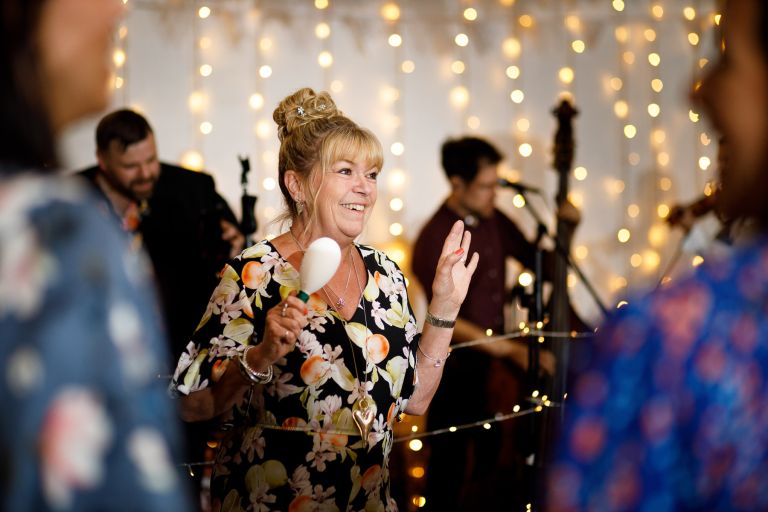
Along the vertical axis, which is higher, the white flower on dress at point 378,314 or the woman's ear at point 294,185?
the woman's ear at point 294,185

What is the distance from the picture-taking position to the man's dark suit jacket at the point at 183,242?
11.4ft

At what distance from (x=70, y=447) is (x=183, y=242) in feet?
9.38

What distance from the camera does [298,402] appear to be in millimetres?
2041

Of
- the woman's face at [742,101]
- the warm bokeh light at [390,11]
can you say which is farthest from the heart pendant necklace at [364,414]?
the warm bokeh light at [390,11]

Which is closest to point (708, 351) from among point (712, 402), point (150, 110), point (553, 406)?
point (712, 402)

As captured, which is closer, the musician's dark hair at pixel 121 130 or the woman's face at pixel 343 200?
the woman's face at pixel 343 200

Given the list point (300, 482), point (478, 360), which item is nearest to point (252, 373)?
point (300, 482)

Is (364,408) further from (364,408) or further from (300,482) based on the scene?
(300,482)

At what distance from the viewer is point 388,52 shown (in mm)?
5270

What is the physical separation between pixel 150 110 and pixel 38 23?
399 cm

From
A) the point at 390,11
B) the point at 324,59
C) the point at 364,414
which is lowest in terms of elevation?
the point at 364,414

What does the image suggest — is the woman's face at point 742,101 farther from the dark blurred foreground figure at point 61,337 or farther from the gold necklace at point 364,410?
Result: the gold necklace at point 364,410

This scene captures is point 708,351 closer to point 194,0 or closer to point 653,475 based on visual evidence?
point 653,475

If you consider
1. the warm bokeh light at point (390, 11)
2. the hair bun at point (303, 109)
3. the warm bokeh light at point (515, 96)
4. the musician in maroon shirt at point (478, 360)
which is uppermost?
the warm bokeh light at point (390, 11)
